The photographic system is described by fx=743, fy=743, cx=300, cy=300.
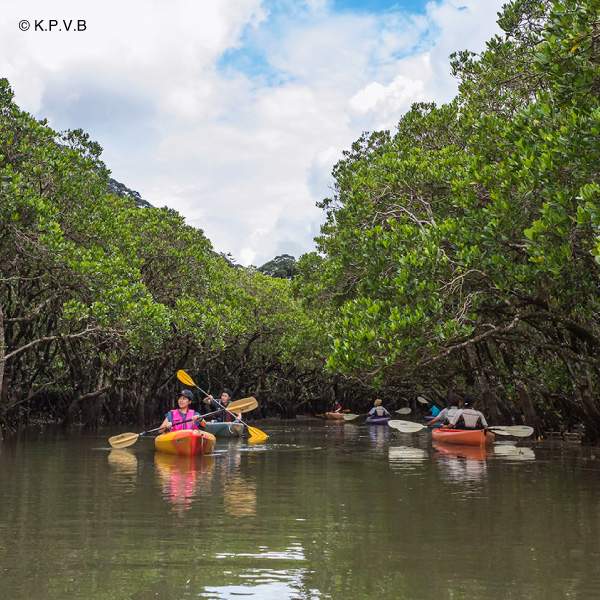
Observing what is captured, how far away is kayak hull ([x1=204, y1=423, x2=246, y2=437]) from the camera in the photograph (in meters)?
18.9

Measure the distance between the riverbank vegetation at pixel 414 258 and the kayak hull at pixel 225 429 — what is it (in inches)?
105

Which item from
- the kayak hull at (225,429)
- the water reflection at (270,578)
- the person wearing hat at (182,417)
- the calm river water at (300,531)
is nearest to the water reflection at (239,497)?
the calm river water at (300,531)

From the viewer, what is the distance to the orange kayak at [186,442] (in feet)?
47.0

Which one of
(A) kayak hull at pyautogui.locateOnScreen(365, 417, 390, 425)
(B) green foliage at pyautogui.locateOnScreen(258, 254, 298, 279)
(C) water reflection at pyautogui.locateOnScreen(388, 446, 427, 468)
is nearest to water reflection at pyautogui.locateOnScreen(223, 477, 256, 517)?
(C) water reflection at pyautogui.locateOnScreen(388, 446, 427, 468)

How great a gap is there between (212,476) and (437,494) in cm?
371

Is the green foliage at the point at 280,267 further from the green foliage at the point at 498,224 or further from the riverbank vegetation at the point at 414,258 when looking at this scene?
the green foliage at the point at 498,224

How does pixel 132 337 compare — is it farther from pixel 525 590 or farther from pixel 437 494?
pixel 525 590

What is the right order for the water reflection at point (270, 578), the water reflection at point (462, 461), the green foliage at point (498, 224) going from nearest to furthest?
the water reflection at point (270, 578)
the green foliage at point (498, 224)
the water reflection at point (462, 461)

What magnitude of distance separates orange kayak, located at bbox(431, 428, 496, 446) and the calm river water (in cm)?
338

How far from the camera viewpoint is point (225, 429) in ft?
62.9

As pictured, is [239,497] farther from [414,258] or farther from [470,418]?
[470,418]

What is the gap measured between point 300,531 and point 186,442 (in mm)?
7962

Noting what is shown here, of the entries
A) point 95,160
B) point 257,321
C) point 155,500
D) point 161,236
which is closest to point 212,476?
point 155,500

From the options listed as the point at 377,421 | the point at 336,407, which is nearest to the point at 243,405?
the point at 377,421
